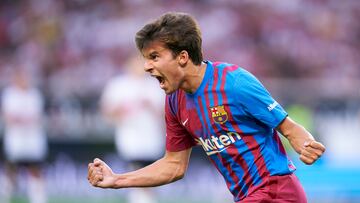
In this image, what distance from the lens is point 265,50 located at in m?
18.5

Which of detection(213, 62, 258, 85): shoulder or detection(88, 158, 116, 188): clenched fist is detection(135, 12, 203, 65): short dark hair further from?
detection(88, 158, 116, 188): clenched fist

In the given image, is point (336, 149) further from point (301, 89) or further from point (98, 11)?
point (98, 11)

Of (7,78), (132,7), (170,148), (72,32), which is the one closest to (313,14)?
(132,7)

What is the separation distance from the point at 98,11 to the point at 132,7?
0.87 meters

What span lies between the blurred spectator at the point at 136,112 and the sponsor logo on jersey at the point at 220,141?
7.08 meters

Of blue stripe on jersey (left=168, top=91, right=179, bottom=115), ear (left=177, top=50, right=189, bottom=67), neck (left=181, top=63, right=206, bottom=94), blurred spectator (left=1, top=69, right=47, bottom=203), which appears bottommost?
blurred spectator (left=1, top=69, right=47, bottom=203)

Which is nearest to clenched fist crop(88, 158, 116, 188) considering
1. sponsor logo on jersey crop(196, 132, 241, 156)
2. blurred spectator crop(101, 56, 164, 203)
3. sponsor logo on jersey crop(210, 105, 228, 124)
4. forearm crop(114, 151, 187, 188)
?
forearm crop(114, 151, 187, 188)

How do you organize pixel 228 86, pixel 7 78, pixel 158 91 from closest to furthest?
pixel 228 86, pixel 158 91, pixel 7 78

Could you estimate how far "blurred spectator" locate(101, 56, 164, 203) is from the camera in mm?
12906

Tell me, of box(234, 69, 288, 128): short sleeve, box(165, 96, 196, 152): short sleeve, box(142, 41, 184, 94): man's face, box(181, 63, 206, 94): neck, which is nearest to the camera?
box(234, 69, 288, 128): short sleeve

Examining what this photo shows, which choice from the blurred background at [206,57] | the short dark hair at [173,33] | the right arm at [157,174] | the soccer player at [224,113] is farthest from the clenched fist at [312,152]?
the blurred background at [206,57]

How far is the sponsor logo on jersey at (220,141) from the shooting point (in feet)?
18.4

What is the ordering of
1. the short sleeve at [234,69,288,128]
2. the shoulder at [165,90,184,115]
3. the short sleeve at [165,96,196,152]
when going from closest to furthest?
the short sleeve at [234,69,288,128] → the shoulder at [165,90,184,115] → the short sleeve at [165,96,196,152]

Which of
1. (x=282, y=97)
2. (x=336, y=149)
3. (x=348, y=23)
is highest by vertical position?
(x=348, y=23)
